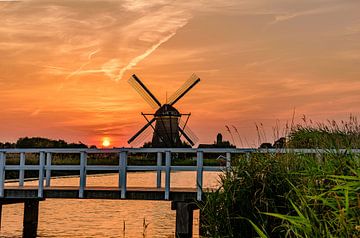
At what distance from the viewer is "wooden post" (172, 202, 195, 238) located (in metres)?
18.1

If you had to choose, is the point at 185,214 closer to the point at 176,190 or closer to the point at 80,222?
the point at 176,190

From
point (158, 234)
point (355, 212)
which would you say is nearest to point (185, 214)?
point (158, 234)

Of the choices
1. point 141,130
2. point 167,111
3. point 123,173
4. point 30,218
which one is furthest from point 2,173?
point 167,111

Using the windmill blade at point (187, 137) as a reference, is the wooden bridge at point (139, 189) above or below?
below

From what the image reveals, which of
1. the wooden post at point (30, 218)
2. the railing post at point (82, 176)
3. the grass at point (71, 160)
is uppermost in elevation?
the grass at point (71, 160)

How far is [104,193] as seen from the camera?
19.4m

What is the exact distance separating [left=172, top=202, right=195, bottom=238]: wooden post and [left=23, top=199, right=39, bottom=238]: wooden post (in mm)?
7009

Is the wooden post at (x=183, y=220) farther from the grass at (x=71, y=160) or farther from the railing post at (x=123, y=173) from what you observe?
the grass at (x=71, y=160)

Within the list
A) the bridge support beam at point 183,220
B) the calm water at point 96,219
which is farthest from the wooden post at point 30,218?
the bridge support beam at point 183,220

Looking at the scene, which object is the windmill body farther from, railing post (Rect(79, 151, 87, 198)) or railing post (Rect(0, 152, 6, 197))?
railing post (Rect(79, 151, 87, 198))

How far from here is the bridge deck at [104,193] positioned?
741 inches

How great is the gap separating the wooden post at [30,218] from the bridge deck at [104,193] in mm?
2820

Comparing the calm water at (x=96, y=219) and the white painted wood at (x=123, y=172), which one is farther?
the calm water at (x=96, y=219)

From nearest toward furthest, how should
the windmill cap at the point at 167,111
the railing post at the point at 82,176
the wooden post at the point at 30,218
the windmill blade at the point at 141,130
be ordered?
the railing post at the point at 82,176, the wooden post at the point at 30,218, the windmill blade at the point at 141,130, the windmill cap at the point at 167,111
